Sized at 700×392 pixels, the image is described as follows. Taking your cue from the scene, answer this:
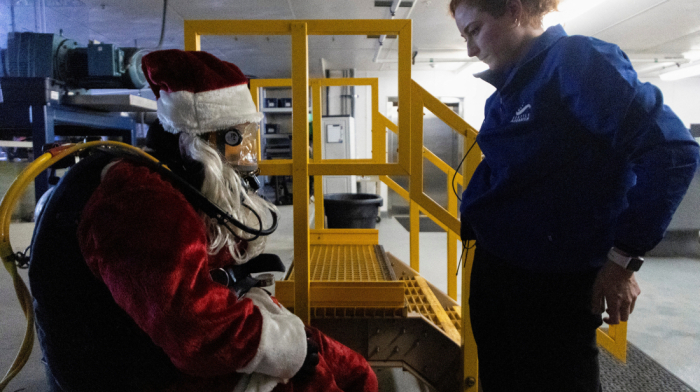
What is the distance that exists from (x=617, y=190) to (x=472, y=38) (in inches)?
25.3

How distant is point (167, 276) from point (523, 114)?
37.5 inches

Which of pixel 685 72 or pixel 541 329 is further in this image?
pixel 685 72

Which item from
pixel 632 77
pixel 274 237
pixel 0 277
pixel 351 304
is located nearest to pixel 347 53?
pixel 274 237

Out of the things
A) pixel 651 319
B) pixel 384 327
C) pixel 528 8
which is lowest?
pixel 651 319

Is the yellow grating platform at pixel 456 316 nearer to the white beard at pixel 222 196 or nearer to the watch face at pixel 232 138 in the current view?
the white beard at pixel 222 196

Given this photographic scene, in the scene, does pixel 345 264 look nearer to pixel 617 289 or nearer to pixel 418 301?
pixel 418 301

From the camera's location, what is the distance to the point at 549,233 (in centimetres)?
97

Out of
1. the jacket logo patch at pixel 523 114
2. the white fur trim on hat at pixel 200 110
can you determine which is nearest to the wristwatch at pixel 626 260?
the jacket logo patch at pixel 523 114

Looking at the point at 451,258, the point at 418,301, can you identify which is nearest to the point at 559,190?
the point at 418,301

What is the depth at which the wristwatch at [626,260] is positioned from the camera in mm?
823

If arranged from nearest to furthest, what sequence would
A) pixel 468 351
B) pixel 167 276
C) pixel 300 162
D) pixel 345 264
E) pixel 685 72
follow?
pixel 167 276, pixel 300 162, pixel 468 351, pixel 345 264, pixel 685 72

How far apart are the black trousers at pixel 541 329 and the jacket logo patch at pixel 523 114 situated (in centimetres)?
42

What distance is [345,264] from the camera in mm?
2221

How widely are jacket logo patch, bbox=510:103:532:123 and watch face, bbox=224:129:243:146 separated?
78 cm
